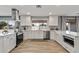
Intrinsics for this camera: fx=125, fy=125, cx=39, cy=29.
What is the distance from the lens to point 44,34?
10.4 meters

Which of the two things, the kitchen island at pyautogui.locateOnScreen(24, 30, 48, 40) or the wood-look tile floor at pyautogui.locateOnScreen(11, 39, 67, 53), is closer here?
the wood-look tile floor at pyautogui.locateOnScreen(11, 39, 67, 53)

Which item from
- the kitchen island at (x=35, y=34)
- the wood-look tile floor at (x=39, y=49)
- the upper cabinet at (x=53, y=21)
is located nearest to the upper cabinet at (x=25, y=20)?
the kitchen island at (x=35, y=34)

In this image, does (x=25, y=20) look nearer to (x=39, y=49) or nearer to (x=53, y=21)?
(x=53, y=21)

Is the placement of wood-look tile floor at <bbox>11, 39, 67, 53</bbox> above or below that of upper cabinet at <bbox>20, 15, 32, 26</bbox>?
below

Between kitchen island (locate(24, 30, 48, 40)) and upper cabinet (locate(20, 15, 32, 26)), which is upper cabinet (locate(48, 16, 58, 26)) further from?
upper cabinet (locate(20, 15, 32, 26))

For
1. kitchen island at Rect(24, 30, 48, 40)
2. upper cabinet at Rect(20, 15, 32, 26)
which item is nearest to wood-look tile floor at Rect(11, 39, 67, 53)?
kitchen island at Rect(24, 30, 48, 40)

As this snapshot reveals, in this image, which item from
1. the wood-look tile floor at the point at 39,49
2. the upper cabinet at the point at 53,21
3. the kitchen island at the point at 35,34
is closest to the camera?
the wood-look tile floor at the point at 39,49

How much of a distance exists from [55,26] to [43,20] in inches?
52.1

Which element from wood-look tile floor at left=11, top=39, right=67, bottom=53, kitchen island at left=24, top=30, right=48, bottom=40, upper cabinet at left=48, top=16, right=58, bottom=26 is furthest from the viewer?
upper cabinet at left=48, top=16, right=58, bottom=26

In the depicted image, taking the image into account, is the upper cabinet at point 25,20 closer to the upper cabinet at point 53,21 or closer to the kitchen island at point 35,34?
the kitchen island at point 35,34

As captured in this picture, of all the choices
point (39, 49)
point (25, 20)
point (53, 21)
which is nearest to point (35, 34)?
point (25, 20)

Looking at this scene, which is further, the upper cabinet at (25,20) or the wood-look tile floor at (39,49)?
the upper cabinet at (25,20)
